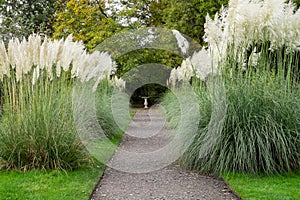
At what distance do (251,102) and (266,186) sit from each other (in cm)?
110

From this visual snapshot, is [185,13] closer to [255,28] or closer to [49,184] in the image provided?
[255,28]

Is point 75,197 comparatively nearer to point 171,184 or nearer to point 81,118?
point 171,184

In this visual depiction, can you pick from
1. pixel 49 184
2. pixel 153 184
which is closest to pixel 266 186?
pixel 153 184

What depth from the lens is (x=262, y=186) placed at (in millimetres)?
3875

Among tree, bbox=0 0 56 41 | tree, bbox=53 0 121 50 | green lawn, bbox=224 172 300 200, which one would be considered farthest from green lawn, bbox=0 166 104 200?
tree, bbox=0 0 56 41

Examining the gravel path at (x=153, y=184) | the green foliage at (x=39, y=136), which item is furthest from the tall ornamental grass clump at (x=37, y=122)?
the gravel path at (x=153, y=184)

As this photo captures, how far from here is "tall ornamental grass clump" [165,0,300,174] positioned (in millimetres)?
4285

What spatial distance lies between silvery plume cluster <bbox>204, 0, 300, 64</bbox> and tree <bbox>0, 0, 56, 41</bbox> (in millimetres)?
17042

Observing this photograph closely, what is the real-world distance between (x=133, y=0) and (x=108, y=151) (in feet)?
48.3

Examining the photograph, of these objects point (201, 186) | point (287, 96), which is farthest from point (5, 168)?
point (287, 96)

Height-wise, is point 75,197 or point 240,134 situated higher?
point 240,134

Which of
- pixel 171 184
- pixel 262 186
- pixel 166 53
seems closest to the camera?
pixel 262 186

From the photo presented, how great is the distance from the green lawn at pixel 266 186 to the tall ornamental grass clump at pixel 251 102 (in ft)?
0.37

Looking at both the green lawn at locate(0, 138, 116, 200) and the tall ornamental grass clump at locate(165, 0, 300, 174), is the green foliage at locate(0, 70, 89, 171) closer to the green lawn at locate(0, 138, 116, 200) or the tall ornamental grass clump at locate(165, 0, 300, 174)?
the green lawn at locate(0, 138, 116, 200)
